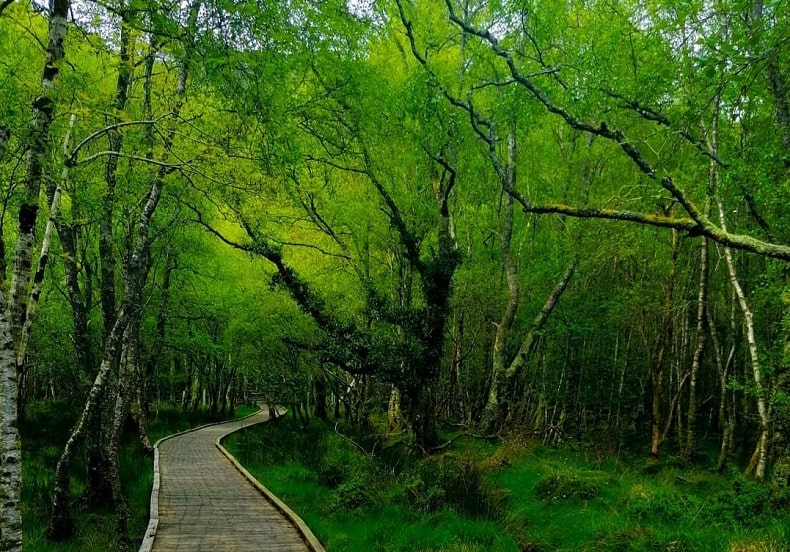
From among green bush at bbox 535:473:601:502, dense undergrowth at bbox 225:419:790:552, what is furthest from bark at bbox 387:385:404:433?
green bush at bbox 535:473:601:502

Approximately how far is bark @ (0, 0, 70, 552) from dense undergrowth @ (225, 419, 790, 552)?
15.0 ft

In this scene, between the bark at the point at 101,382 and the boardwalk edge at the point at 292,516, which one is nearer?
the boardwalk edge at the point at 292,516

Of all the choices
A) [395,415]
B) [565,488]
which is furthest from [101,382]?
[395,415]

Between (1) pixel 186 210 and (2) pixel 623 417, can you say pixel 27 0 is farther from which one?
(2) pixel 623 417

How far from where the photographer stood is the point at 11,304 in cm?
526

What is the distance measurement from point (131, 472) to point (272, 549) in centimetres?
706

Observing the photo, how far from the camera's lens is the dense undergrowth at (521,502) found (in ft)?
23.4

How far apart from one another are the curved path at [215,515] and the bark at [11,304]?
3620 millimetres

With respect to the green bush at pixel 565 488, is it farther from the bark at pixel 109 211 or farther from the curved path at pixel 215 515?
the bark at pixel 109 211

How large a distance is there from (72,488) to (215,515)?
5317 mm

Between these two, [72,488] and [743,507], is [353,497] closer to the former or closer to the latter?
[743,507]

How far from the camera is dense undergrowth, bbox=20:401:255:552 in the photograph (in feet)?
28.8

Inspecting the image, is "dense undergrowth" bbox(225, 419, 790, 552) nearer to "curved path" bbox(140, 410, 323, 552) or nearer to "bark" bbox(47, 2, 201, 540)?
"curved path" bbox(140, 410, 323, 552)

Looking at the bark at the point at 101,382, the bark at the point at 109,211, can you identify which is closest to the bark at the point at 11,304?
the bark at the point at 101,382
